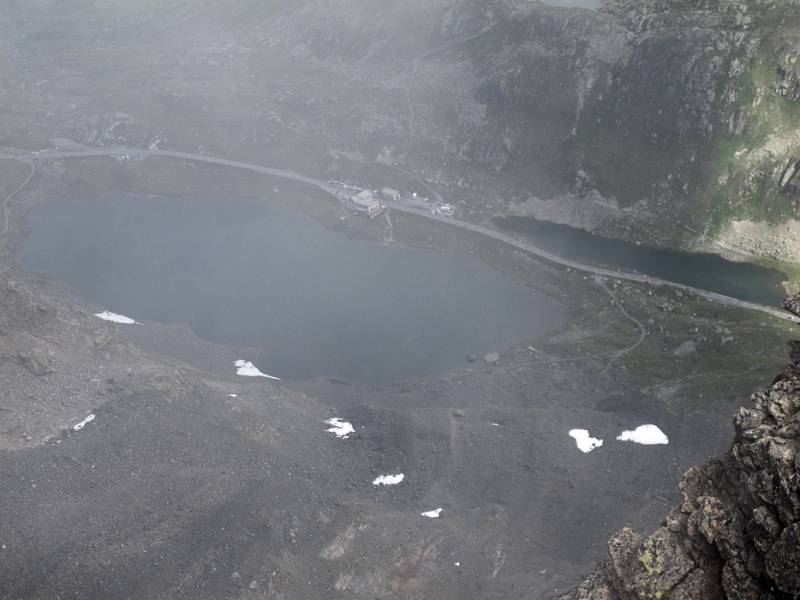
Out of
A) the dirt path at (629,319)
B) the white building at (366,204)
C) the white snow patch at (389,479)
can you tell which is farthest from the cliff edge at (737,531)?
the white building at (366,204)

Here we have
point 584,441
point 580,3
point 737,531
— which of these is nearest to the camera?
point 737,531

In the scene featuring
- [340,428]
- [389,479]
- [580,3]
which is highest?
[580,3]

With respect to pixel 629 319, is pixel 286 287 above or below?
below

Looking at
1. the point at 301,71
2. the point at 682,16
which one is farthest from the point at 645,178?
the point at 301,71

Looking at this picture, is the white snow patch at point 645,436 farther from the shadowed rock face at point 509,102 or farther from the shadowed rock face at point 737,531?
the shadowed rock face at point 509,102

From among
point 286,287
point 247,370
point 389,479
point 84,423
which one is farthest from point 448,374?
point 84,423

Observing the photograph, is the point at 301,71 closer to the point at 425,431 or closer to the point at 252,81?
the point at 252,81

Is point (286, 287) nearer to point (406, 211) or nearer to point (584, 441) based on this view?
point (406, 211)

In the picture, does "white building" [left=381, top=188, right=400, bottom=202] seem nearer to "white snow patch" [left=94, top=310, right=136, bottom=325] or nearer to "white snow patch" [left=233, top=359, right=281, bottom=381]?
"white snow patch" [left=233, top=359, right=281, bottom=381]
